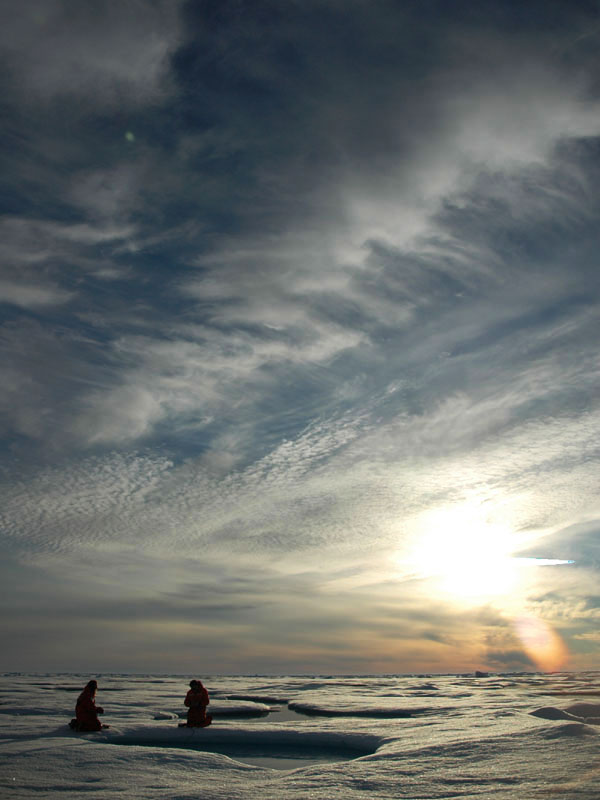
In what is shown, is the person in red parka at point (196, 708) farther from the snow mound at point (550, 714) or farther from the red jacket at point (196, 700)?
the snow mound at point (550, 714)

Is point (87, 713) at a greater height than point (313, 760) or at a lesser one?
greater

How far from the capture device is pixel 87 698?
15.8 m

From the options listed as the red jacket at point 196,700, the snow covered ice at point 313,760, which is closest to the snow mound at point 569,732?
the snow covered ice at point 313,760

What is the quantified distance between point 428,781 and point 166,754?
573 cm

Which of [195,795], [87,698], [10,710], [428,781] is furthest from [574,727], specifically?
[10,710]

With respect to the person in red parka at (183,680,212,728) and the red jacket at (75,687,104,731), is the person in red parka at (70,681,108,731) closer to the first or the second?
the red jacket at (75,687,104,731)

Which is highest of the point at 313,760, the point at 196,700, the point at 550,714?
the point at 196,700

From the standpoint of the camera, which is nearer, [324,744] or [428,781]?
[428,781]

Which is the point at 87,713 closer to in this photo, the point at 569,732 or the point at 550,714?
the point at 569,732

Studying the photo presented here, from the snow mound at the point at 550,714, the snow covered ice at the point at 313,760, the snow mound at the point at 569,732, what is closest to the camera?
the snow covered ice at the point at 313,760

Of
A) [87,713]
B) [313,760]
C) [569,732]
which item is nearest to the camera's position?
[569,732]

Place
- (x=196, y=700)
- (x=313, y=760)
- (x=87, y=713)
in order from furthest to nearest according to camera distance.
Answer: (x=196, y=700) → (x=87, y=713) → (x=313, y=760)

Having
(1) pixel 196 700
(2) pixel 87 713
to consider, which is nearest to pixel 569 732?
(1) pixel 196 700

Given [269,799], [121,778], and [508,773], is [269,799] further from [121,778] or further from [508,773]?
[508,773]
